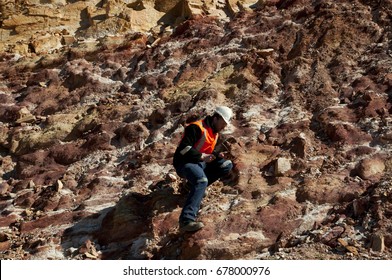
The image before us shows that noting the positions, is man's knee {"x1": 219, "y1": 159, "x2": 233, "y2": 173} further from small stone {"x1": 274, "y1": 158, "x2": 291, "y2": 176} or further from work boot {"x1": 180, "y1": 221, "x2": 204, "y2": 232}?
work boot {"x1": 180, "y1": 221, "x2": 204, "y2": 232}

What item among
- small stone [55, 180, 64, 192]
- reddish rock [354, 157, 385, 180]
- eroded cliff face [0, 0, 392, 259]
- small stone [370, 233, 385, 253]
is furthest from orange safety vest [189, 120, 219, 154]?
small stone [55, 180, 64, 192]

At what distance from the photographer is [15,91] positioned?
11016 mm

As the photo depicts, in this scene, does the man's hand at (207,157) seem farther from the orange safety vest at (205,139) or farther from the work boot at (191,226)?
the work boot at (191,226)

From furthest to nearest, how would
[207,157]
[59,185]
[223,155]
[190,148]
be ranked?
[59,185] < [223,155] < [207,157] < [190,148]

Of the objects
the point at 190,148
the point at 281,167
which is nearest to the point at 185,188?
the point at 190,148

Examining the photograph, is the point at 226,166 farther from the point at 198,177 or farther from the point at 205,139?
the point at 198,177

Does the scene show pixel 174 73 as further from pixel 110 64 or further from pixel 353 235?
pixel 353 235

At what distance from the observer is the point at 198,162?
259 inches

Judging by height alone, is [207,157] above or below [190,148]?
below

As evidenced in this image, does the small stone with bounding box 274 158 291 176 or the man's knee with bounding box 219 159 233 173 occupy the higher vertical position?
the man's knee with bounding box 219 159 233 173

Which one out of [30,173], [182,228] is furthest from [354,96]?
[30,173]

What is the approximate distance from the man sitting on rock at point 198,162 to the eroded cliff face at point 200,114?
9.9 inches

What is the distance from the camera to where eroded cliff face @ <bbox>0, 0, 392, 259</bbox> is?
20.5 ft

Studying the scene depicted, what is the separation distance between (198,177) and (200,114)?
2505 mm
